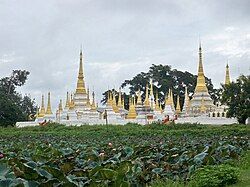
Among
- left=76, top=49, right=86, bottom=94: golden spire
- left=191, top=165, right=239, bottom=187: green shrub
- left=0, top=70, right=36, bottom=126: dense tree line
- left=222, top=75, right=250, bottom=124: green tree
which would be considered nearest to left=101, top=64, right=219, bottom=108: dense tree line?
left=0, top=70, right=36, bottom=126: dense tree line

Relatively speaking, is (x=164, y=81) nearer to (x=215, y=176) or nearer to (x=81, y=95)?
(x=81, y=95)

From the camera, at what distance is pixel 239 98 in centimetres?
A: 3772

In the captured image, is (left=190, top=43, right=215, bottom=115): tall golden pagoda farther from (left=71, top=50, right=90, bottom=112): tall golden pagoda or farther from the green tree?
(left=71, top=50, right=90, bottom=112): tall golden pagoda

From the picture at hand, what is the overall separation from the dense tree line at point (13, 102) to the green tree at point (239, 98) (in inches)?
847

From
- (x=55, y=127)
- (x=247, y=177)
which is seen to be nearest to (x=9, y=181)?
(x=247, y=177)

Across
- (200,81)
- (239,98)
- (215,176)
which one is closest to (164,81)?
(200,81)

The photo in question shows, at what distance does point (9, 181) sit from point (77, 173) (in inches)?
85.4

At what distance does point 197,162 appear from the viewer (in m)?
8.34

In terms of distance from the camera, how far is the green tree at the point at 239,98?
123ft

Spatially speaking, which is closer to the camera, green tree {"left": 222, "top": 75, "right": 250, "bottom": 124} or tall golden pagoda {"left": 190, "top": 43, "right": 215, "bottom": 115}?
green tree {"left": 222, "top": 75, "right": 250, "bottom": 124}

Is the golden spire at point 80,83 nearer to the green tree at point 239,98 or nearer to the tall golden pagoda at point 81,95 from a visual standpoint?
the tall golden pagoda at point 81,95

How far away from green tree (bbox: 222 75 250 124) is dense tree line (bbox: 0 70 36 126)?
21525mm

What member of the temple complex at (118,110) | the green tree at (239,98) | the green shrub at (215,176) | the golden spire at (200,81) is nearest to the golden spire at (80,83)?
the temple complex at (118,110)

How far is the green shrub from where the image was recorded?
7512mm
